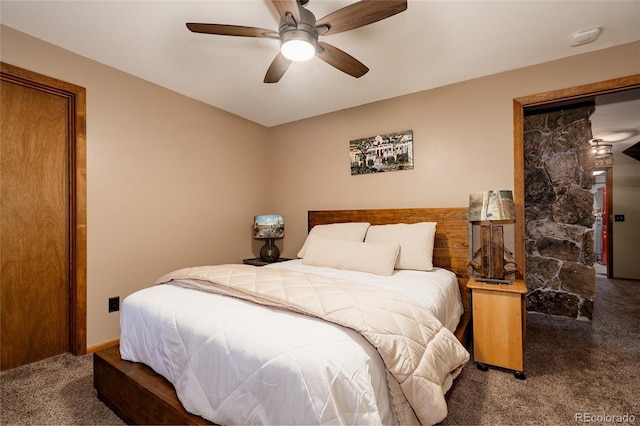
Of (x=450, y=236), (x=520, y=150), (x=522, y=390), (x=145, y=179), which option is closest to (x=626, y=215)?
(x=520, y=150)

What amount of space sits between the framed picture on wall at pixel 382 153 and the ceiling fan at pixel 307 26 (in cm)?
140

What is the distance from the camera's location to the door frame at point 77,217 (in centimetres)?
239

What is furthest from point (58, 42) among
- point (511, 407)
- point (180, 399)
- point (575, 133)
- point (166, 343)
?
point (575, 133)

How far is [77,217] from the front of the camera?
2.39 metres

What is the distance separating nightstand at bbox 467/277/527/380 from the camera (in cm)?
202

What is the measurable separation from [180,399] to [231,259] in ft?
7.95

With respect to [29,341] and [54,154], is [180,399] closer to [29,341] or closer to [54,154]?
[29,341]

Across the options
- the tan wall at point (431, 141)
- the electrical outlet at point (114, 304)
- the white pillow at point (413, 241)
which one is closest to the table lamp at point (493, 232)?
→ the white pillow at point (413, 241)

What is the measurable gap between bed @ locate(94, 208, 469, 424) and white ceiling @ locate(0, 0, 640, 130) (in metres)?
1.70

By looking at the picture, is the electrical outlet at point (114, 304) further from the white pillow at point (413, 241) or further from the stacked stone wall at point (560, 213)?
the stacked stone wall at point (560, 213)

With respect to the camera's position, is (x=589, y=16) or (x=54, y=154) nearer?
(x=589, y=16)

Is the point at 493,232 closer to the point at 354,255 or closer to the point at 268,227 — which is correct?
the point at 354,255

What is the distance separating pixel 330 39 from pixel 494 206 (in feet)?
5.70

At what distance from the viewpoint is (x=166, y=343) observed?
1.46 m
